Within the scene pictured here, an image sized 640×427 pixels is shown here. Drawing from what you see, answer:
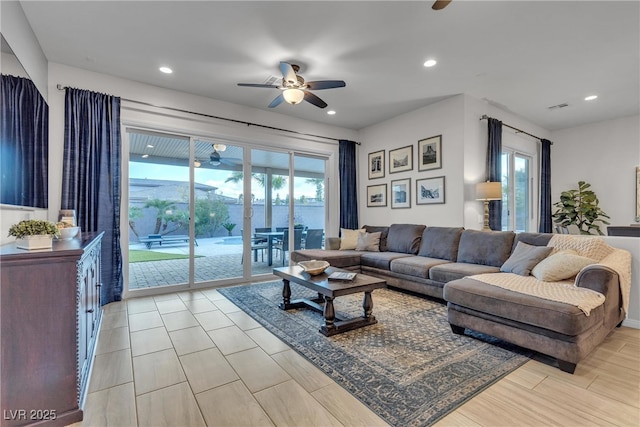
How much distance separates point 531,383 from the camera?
193 centimetres

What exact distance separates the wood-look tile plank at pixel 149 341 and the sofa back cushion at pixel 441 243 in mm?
3469

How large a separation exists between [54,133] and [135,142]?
833mm

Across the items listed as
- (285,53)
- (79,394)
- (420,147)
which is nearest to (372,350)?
(79,394)

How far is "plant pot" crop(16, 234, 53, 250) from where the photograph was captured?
1.59m

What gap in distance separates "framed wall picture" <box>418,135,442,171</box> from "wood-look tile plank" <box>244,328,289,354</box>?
3.59 m

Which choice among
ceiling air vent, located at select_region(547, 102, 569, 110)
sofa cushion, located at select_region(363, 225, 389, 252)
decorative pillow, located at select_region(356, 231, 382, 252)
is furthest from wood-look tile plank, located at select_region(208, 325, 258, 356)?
ceiling air vent, located at select_region(547, 102, 569, 110)

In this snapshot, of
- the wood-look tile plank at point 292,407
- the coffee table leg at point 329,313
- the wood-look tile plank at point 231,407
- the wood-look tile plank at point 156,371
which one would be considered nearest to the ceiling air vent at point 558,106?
the coffee table leg at point 329,313

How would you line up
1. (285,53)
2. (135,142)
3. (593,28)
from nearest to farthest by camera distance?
(593,28) < (285,53) < (135,142)

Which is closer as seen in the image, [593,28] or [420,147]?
[593,28]

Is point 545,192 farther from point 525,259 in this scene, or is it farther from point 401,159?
point 525,259

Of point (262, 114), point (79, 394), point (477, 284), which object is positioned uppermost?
point (262, 114)

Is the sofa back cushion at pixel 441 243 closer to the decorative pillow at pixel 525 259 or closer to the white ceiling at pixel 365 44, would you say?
the decorative pillow at pixel 525 259

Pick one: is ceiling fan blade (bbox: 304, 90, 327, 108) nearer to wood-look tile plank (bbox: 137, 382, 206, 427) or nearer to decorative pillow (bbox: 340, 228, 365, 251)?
decorative pillow (bbox: 340, 228, 365, 251)

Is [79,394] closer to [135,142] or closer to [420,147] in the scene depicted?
[135,142]
